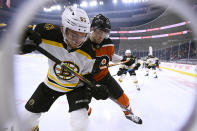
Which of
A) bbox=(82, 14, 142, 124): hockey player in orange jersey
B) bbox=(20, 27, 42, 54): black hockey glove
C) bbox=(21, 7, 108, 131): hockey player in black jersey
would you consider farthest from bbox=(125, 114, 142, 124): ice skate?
bbox=(20, 27, 42, 54): black hockey glove

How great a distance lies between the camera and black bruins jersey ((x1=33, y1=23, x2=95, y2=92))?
0.79m

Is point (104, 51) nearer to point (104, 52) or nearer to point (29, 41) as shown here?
point (104, 52)

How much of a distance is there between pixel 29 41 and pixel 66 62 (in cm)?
26

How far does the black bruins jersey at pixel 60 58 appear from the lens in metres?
0.79

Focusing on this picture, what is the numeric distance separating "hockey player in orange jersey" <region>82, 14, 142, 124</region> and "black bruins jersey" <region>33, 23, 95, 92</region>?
0.31 feet

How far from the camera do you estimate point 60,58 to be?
0.82 meters

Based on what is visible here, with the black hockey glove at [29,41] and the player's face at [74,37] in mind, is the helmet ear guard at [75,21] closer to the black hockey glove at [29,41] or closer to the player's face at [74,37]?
the player's face at [74,37]

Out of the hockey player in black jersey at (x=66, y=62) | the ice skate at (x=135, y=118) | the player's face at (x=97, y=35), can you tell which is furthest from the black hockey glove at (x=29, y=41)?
the ice skate at (x=135, y=118)

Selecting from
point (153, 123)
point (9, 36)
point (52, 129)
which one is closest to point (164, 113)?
point (153, 123)

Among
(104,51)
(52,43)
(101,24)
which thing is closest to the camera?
(52,43)

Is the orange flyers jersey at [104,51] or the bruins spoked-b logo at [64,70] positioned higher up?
the orange flyers jersey at [104,51]

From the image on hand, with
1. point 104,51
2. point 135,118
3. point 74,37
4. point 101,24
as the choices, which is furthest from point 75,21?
point 135,118

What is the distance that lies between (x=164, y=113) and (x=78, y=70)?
1.35 m

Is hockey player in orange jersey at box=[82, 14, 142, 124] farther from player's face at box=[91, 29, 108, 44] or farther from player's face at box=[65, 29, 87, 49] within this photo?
player's face at box=[65, 29, 87, 49]
